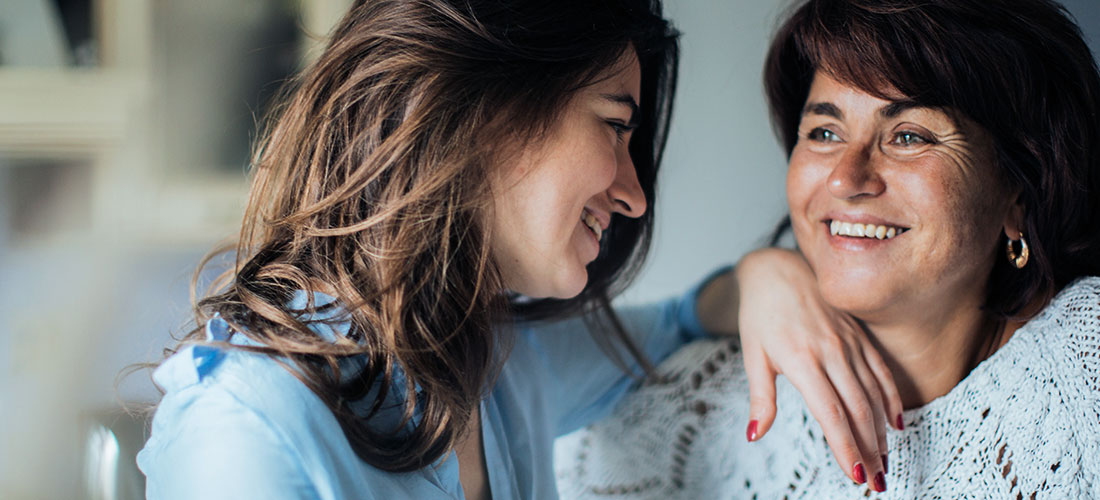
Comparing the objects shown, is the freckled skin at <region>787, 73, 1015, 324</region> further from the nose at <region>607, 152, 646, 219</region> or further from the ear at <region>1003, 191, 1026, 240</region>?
the nose at <region>607, 152, 646, 219</region>

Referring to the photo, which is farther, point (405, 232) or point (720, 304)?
point (720, 304)


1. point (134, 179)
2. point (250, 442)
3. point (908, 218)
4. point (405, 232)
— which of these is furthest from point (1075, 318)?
point (134, 179)

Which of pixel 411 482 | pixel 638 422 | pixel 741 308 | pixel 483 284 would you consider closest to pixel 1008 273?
pixel 741 308

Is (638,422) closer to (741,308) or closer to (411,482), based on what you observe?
(741,308)

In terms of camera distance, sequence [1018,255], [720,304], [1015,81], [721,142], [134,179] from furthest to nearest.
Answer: [134,179]
[721,142]
[720,304]
[1018,255]
[1015,81]

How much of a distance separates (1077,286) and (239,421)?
3.64 ft

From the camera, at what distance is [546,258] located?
A: 3.34 ft

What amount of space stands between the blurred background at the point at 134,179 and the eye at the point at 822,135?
0.33m

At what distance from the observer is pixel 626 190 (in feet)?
3.66

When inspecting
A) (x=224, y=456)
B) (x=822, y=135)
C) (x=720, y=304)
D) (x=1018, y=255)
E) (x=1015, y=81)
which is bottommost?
(x=720, y=304)

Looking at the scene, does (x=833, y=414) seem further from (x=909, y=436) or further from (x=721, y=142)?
(x=721, y=142)

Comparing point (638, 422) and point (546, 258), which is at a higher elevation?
point (546, 258)

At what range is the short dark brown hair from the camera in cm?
100

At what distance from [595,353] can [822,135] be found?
529 mm
